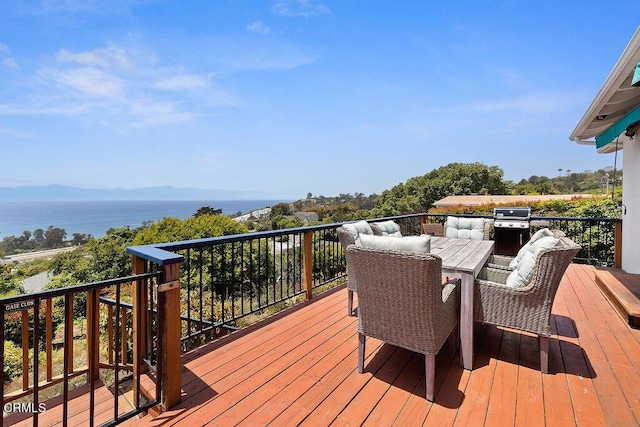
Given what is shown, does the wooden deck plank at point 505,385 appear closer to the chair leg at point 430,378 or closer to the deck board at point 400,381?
the deck board at point 400,381

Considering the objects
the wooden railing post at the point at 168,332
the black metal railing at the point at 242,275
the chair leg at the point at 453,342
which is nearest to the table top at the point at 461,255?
the chair leg at the point at 453,342

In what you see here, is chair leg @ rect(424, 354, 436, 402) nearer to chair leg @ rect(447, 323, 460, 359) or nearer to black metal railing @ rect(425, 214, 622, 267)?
chair leg @ rect(447, 323, 460, 359)

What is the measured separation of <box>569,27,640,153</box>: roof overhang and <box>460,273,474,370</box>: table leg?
227 centimetres

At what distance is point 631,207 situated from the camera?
15.1 ft

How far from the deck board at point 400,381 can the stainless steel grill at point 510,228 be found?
3030mm

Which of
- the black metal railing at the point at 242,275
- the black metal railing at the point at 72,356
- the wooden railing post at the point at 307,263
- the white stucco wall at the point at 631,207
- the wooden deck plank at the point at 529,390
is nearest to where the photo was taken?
the black metal railing at the point at 72,356

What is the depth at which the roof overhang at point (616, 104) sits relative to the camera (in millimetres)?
2592

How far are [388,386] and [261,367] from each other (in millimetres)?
949

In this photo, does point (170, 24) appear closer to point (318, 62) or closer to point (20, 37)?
point (318, 62)

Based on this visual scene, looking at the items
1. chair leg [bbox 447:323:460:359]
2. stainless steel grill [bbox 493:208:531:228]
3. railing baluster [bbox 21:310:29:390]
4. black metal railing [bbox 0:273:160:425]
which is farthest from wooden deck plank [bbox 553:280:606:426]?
railing baluster [bbox 21:310:29:390]

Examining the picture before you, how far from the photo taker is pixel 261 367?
7.59 ft

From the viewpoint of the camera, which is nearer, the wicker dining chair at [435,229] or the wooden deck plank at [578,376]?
the wooden deck plank at [578,376]

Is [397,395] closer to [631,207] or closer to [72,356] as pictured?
[72,356]

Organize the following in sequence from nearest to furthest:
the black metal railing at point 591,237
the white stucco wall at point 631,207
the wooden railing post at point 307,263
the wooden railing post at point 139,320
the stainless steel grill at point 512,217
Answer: the wooden railing post at point 139,320
the wooden railing post at point 307,263
the white stucco wall at point 631,207
the stainless steel grill at point 512,217
the black metal railing at point 591,237
